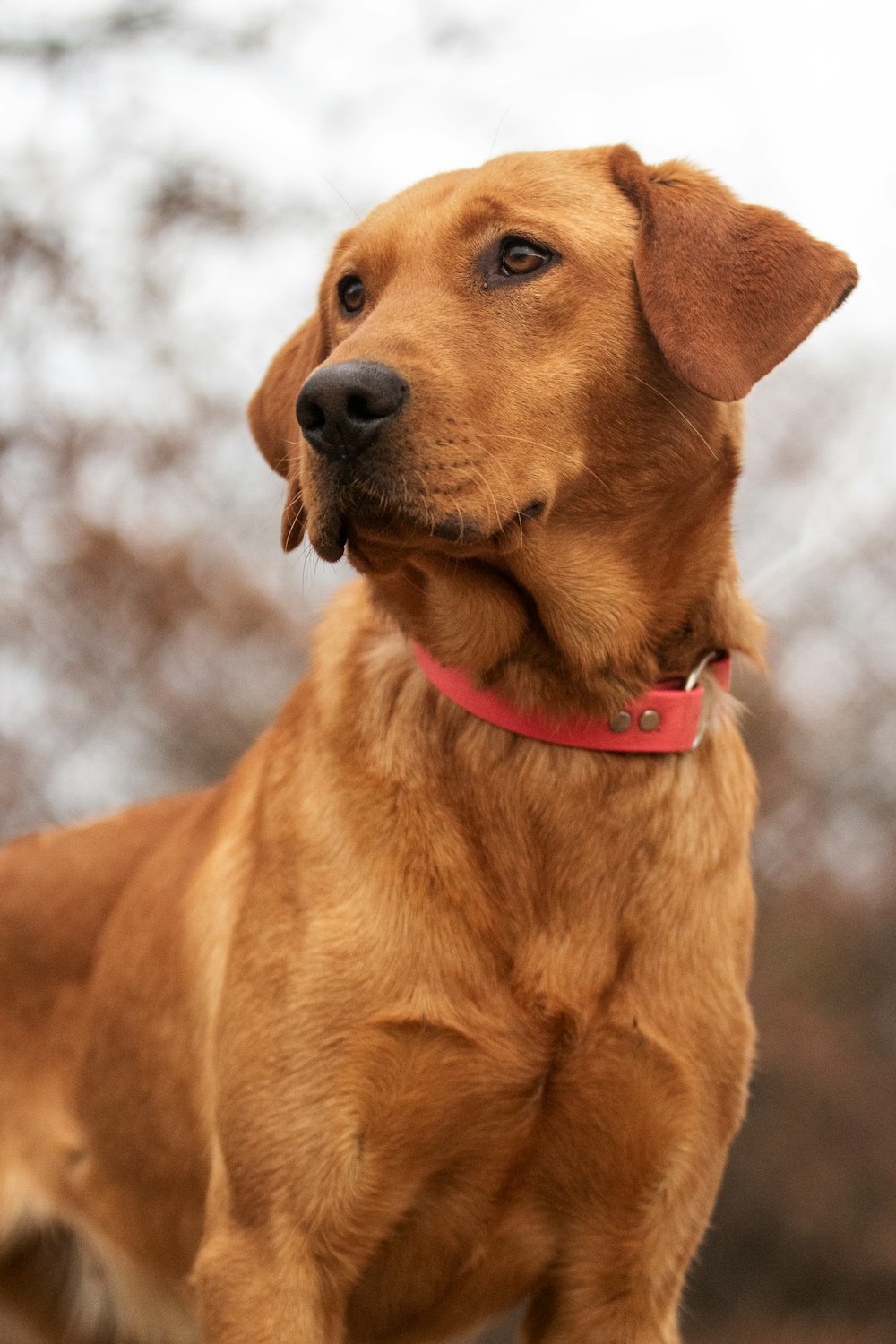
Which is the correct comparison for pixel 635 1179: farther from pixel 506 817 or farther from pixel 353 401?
pixel 353 401

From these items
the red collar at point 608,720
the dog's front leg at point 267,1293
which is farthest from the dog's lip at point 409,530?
the dog's front leg at point 267,1293

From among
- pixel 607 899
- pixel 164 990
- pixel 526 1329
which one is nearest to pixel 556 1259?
pixel 526 1329

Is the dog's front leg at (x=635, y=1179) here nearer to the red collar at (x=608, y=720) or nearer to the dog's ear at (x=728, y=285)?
the red collar at (x=608, y=720)

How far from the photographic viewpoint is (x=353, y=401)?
223 cm

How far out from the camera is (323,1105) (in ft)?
8.04

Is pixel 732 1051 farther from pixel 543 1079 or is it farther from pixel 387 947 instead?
pixel 387 947

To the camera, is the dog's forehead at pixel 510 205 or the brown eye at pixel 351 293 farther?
the brown eye at pixel 351 293

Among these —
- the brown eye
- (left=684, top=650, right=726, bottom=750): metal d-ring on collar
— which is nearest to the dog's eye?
the brown eye

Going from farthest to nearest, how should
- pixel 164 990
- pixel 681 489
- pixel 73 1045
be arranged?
pixel 73 1045 < pixel 164 990 < pixel 681 489

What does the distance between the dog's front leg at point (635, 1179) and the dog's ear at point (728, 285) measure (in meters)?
1.18

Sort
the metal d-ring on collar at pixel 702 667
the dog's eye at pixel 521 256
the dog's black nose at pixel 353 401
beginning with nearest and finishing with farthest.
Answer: the dog's black nose at pixel 353 401, the dog's eye at pixel 521 256, the metal d-ring on collar at pixel 702 667

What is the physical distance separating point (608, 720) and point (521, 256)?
87 cm

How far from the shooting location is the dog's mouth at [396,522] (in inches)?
89.4

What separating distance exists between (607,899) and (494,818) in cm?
25
